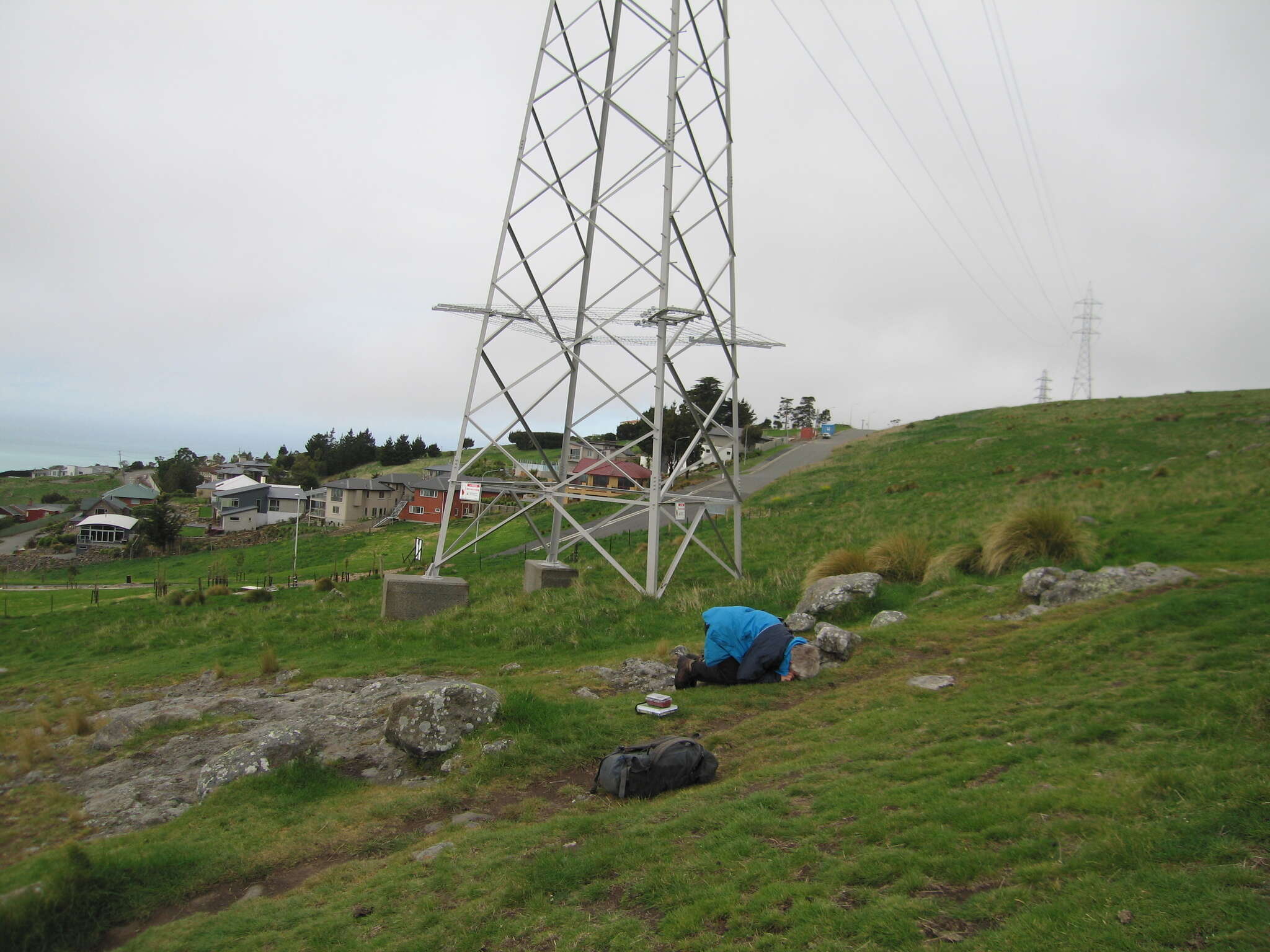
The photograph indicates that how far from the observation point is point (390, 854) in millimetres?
7449

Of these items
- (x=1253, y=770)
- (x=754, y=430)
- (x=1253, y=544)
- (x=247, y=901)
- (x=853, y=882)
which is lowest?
(x=247, y=901)

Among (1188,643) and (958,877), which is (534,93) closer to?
(1188,643)

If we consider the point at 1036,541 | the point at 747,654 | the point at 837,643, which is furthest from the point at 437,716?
the point at 1036,541

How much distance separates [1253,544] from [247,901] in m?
17.8

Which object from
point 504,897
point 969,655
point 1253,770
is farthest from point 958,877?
point 969,655

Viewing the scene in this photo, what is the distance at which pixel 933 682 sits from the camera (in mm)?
10031

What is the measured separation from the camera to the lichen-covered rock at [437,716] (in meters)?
9.66

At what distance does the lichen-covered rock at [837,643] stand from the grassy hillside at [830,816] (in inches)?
11.4

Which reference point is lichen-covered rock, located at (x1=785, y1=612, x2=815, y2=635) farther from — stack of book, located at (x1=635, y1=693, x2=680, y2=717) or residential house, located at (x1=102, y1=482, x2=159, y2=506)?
residential house, located at (x1=102, y1=482, x2=159, y2=506)

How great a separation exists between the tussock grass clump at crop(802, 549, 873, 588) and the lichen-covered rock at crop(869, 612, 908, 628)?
2985 mm

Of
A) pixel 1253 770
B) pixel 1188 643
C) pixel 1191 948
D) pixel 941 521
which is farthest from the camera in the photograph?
pixel 941 521

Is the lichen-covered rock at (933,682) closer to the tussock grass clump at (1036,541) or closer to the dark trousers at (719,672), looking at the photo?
the dark trousers at (719,672)

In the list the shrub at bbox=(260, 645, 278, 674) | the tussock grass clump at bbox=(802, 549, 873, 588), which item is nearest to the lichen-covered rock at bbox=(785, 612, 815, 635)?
the tussock grass clump at bbox=(802, 549, 873, 588)

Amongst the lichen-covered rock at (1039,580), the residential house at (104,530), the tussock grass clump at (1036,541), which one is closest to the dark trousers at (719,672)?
the lichen-covered rock at (1039,580)
